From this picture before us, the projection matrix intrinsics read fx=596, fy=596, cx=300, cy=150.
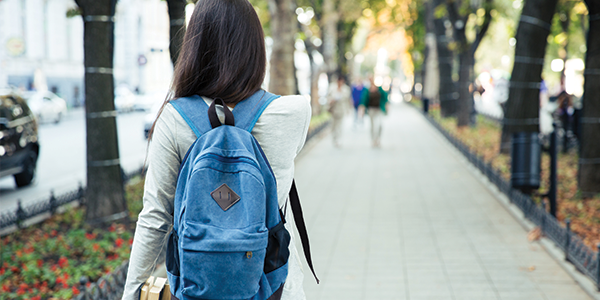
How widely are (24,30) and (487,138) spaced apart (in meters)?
29.1

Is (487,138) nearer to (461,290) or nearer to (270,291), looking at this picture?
(461,290)

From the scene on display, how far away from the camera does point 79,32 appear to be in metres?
43.3

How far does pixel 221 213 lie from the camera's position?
1.58 metres

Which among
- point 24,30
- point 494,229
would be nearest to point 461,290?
point 494,229

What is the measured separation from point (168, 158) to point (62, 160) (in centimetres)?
1491

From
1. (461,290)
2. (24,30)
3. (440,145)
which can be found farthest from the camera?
(24,30)

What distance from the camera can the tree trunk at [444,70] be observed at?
886 inches

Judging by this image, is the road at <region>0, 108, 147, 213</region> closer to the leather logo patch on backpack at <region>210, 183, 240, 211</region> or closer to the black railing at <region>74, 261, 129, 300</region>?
the black railing at <region>74, 261, 129, 300</region>

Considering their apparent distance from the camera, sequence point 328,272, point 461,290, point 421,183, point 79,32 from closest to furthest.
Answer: point 461,290 < point 328,272 < point 421,183 < point 79,32

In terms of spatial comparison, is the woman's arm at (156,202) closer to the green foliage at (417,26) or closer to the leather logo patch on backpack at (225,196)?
the leather logo patch on backpack at (225,196)

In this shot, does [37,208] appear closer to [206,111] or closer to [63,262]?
[63,262]

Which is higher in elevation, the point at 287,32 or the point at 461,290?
A: the point at 287,32

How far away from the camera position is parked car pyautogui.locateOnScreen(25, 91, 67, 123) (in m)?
27.5

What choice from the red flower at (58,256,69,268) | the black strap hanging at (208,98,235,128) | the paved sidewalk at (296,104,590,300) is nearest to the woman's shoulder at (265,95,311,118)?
the black strap hanging at (208,98,235,128)
